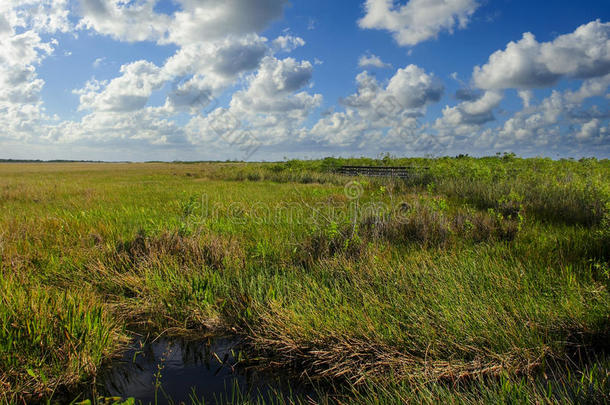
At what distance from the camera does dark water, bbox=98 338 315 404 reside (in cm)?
309

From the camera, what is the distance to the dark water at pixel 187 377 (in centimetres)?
309

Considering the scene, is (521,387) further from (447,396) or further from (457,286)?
(457,286)

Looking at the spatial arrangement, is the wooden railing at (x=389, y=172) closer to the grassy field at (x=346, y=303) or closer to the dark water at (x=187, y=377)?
the grassy field at (x=346, y=303)

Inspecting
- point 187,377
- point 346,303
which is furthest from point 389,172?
point 187,377

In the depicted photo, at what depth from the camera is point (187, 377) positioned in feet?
11.0

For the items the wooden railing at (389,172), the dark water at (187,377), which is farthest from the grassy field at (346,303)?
the wooden railing at (389,172)

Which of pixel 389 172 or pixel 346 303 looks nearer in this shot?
pixel 346 303

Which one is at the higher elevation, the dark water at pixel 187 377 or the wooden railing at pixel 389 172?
the wooden railing at pixel 389 172

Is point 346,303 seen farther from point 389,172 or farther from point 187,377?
point 389,172

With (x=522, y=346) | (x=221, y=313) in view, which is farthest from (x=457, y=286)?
(x=221, y=313)

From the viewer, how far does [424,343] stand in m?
3.24

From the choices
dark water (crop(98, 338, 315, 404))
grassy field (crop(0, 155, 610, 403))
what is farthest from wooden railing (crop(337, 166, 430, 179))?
dark water (crop(98, 338, 315, 404))

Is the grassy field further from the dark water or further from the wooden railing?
the wooden railing

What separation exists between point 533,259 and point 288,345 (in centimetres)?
415
